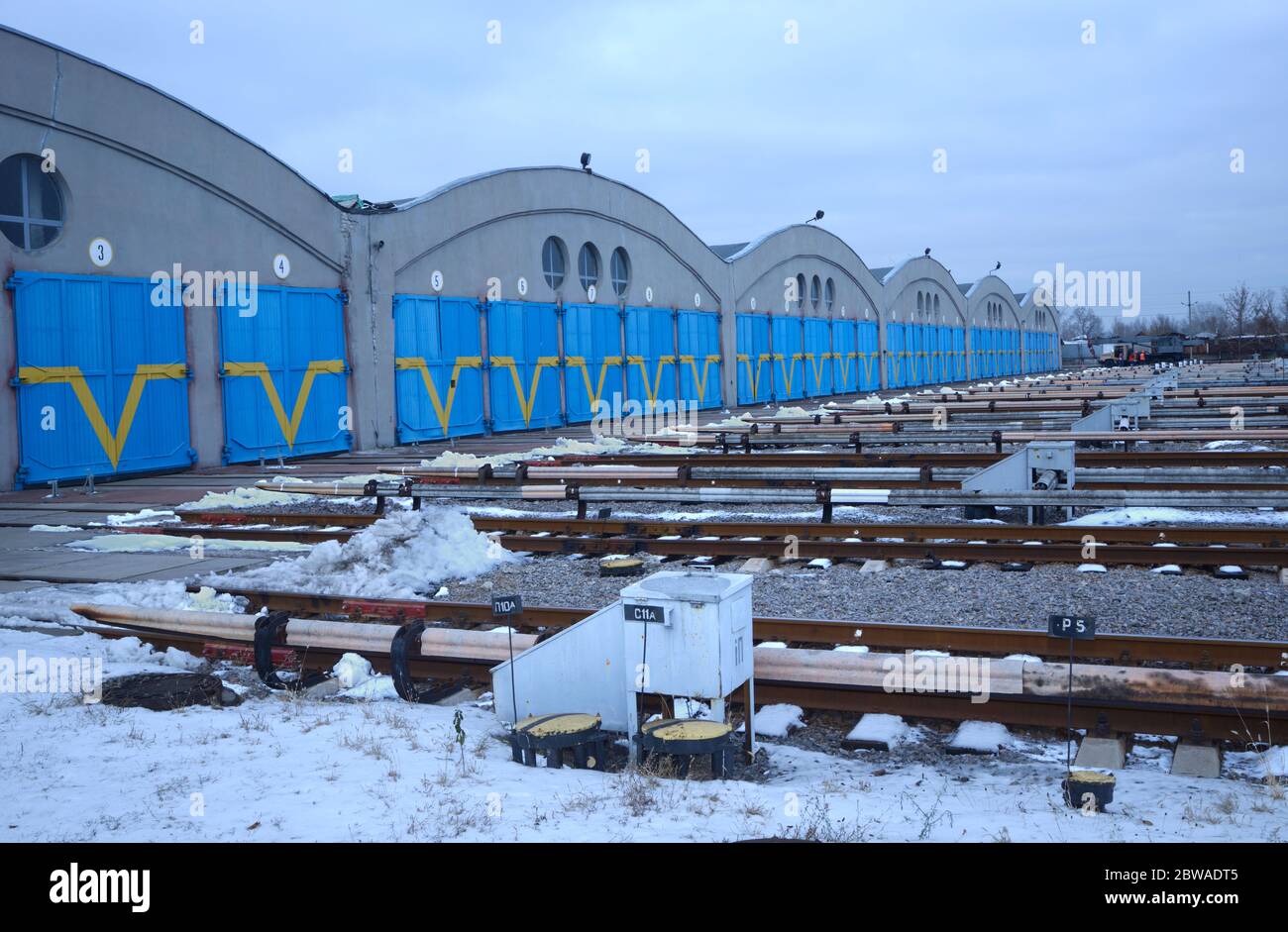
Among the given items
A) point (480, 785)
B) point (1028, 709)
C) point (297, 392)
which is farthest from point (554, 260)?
point (480, 785)

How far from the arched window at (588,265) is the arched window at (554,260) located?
72cm

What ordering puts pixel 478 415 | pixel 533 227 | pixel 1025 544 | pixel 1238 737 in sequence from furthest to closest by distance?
pixel 533 227 < pixel 478 415 < pixel 1025 544 < pixel 1238 737

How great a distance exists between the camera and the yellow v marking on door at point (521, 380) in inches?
1173

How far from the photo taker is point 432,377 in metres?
27.3

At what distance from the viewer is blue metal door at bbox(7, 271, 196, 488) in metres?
18.1

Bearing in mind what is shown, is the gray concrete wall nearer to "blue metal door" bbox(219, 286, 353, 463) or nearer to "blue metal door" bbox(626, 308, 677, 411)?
"blue metal door" bbox(219, 286, 353, 463)

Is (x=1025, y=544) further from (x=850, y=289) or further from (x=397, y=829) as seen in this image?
(x=850, y=289)

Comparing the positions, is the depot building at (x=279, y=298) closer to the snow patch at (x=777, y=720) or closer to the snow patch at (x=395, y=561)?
the snow patch at (x=395, y=561)

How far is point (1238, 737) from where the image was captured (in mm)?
5621

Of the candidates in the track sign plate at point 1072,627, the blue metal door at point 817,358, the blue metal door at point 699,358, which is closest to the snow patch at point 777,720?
the track sign plate at point 1072,627

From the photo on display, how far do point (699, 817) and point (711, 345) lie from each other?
37.0m

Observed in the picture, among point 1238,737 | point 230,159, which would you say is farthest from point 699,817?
point 230,159
